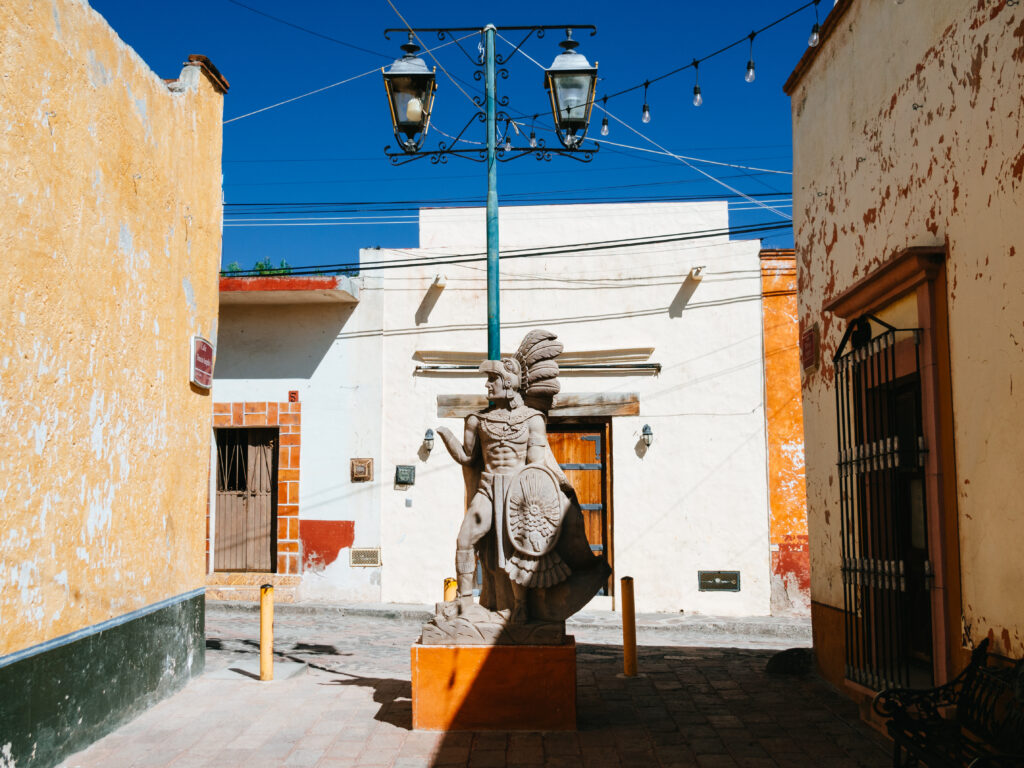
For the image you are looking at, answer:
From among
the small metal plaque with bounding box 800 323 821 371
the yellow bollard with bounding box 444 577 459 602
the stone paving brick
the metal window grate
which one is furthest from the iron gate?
the metal window grate

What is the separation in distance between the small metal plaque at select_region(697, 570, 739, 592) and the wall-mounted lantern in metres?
1.73

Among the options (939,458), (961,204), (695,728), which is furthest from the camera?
(695,728)

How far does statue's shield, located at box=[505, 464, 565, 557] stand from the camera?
6020 mm

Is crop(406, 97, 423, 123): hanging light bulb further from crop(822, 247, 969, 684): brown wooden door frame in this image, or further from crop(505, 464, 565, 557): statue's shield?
crop(822, 247, 969, 684): brown wooden door frame

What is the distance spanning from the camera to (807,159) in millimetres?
7871

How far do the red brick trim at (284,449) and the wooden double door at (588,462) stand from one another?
329 cm

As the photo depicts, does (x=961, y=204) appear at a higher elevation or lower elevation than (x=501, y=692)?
higher

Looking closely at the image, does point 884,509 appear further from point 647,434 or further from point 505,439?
point 647,434

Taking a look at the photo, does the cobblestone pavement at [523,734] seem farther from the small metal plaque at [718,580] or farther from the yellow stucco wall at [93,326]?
the small metal plaque at [718,580]

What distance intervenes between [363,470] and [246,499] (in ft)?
5.51

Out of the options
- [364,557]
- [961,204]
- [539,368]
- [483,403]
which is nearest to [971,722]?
[961,204]

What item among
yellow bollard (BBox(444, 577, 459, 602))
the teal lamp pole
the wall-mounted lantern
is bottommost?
yellow bollard (BBox(444, 577, 459, 602))

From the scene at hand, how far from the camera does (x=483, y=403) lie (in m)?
11.9

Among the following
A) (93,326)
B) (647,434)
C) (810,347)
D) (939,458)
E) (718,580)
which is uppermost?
(810,347)
